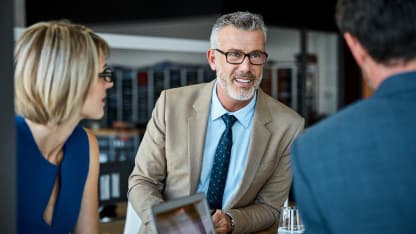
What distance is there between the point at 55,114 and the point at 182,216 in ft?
1.67

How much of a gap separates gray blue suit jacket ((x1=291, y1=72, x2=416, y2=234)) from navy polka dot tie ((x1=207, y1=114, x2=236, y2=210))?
1300mm

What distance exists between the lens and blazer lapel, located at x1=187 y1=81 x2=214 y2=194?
8.93 ft

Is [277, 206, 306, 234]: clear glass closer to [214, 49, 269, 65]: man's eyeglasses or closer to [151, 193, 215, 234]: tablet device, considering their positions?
[151, 193, 215, 234]: tablet device

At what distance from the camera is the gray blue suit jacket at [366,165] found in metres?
1.35

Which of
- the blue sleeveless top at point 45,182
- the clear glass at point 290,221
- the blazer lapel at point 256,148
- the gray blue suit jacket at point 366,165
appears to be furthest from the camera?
the blazer lapel at point 256,148

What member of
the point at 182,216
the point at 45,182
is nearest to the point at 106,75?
the point at 45,182

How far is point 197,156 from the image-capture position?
2.73 meters

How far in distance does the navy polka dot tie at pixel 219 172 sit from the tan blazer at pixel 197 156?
0.21 ft

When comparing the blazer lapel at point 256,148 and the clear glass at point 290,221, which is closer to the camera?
the clear glass at point 290,221

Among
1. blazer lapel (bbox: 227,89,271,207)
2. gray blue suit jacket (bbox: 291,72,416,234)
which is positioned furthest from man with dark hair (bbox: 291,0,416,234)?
blazer lapel (bbox: 227,89,271,207)

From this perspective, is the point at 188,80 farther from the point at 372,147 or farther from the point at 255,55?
the point at 372,147

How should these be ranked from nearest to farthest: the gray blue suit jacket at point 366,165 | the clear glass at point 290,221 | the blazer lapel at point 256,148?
the gray blue suit jacket at point 366,165, the clear glass at point 290,221, the blazer lapel at point 256,148

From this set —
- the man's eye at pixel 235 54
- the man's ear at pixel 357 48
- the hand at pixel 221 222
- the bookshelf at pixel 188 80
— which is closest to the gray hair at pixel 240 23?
the man's eye at pixel 235 54

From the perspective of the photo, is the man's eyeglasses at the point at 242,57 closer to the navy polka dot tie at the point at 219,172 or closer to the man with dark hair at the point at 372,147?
the navy polka dot tie at the point at 219,172
